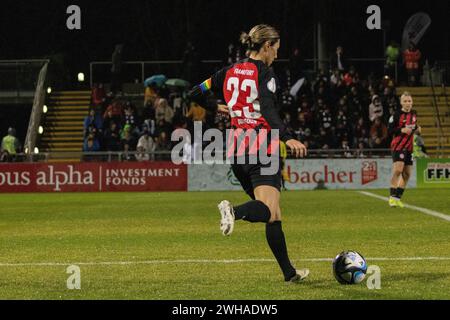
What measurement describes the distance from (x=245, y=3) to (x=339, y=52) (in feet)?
52.0

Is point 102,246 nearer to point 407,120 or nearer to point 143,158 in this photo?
point 407,120

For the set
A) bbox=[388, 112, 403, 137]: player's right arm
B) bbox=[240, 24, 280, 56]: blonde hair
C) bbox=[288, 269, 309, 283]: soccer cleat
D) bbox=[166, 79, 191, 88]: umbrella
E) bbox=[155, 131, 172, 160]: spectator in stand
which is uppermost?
bbox=[166, 79, 191, 88]: umbrella

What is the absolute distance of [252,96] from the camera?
973 cm

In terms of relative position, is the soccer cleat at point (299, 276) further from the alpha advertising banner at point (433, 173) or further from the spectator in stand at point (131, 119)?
the spectator in stand at point (131, 119)

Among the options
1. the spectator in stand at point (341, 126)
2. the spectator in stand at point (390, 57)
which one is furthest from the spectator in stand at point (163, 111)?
the spectator in stand at point (390, 57)

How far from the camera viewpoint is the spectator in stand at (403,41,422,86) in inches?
1510

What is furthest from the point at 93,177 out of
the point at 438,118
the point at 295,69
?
the point at 438,118

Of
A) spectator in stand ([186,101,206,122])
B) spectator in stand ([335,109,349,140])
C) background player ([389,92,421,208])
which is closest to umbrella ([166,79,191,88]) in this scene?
spectator in stand ([186,101,206,122])

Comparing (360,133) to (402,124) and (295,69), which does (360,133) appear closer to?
(295,69)

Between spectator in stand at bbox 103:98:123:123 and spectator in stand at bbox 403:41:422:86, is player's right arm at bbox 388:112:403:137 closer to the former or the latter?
spectator in stand at bbox 103:98:123:123

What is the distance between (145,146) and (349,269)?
24445 millimetres

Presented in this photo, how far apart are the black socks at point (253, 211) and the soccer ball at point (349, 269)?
84cm

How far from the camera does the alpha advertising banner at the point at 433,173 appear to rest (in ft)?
109

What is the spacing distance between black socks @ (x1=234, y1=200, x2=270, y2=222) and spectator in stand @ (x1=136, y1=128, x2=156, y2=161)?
78.2 feet
